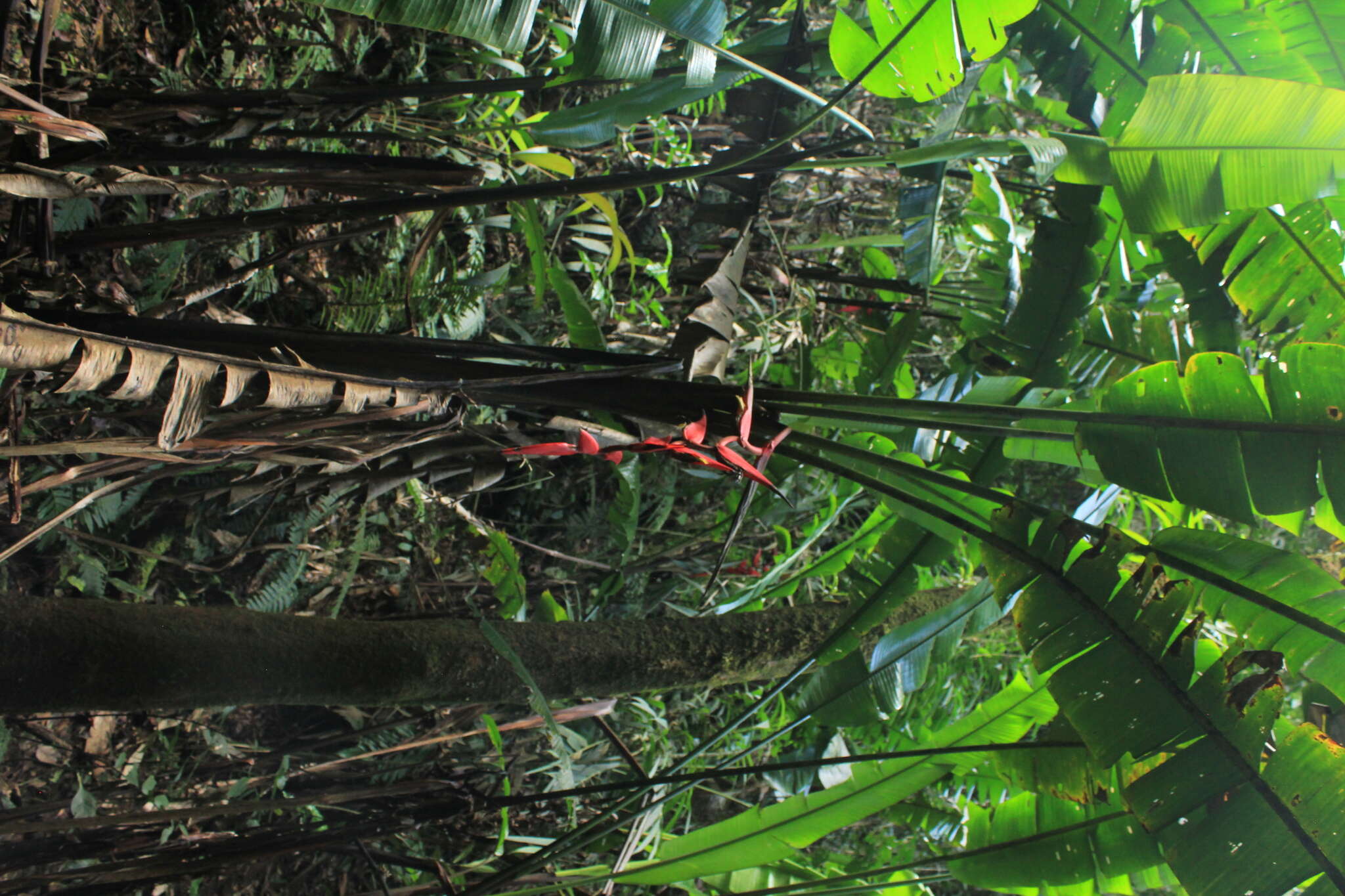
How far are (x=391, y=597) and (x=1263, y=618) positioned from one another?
64.5 inches

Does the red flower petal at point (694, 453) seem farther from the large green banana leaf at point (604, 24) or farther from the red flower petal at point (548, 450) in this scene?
the large green banana leaf at point (604, 24)

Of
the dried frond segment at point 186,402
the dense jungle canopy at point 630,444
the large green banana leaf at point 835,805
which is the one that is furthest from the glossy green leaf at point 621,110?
the large green banana leaf at point 835,805

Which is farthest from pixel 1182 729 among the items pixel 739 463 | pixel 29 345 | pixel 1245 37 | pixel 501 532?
pixel 29 345

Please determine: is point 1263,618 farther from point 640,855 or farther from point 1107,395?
point 640,855

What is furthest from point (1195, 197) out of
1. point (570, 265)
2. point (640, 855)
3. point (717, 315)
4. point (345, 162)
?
point (640, 855)

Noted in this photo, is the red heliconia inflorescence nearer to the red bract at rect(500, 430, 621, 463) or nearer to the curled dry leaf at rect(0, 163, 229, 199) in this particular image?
the red bract at rect(500, 430, 621, 463)

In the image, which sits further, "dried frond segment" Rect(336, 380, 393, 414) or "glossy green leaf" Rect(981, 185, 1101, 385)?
"glossy green leaf" Rect(981, 185, 1101, 385)

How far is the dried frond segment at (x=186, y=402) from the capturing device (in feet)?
2.34

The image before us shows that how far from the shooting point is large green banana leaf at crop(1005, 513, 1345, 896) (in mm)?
867

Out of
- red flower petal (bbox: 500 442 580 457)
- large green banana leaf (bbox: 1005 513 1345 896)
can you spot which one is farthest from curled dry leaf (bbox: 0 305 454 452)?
large green banana leaf (bbox: 1005 513 1345 896)

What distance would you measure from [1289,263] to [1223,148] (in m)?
0.40

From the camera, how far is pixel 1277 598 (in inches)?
39.0

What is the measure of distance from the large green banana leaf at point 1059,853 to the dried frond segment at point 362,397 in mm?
1249

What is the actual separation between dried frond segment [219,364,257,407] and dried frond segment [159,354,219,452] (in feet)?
0.06
